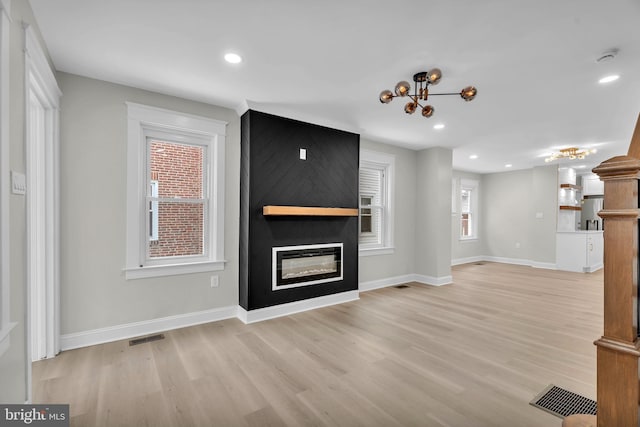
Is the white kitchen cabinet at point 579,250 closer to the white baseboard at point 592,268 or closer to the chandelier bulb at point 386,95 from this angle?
the white baseboard at point 592,268

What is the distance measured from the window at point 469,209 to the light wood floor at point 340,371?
4640 mm

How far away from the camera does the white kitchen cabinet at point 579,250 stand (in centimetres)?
695

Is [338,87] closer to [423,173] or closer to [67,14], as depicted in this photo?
[67,14]

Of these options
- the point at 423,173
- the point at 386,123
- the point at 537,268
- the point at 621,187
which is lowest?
the point at 537,268

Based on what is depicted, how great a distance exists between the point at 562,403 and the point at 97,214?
13.7 ft

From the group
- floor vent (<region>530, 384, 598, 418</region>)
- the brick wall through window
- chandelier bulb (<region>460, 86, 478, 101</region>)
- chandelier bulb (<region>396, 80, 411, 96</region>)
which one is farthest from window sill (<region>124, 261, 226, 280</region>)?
floor vent (<region>530, 384, 598, 418</region>)

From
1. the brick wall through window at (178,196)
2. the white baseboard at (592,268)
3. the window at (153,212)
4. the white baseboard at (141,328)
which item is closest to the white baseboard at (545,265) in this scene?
the white baseboard at (592,268)

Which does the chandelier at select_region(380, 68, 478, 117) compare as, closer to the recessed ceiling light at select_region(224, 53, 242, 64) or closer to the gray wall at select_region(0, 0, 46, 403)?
the recessed ceiling light at select_region(224, 53, 242, 64)

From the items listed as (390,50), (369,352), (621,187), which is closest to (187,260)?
(369,352)

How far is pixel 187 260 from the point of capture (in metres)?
3.56

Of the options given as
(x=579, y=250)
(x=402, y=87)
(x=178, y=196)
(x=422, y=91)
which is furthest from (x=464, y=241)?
(x=178, y=196)

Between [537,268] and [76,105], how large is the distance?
9368mm

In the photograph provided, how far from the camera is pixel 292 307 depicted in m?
3.98

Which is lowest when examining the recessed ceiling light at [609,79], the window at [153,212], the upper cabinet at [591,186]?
the window at [153,212]
